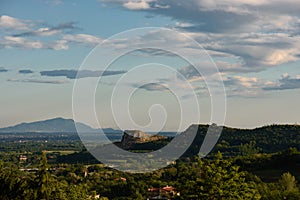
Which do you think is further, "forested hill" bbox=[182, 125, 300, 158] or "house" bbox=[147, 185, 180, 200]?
"forested hill" bbox=[182, 125, 300, 158]

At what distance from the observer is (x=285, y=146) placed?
169 m

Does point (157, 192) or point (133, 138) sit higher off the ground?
point (133, 138)

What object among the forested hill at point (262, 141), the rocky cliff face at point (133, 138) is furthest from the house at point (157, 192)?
the forested hill at point (262, 141)

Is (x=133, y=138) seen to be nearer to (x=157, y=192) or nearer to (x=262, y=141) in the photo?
(x=262, y=141)

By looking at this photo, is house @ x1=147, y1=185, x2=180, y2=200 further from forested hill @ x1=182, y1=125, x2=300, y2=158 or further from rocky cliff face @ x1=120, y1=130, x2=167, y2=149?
forested hill @ x1=182, y1=125, x2=300, y2=158

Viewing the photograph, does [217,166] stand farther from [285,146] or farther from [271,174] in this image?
[285,146]

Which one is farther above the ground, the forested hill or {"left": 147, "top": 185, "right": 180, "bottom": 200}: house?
the forested hill

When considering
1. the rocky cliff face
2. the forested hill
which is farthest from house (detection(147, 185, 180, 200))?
the forested hill

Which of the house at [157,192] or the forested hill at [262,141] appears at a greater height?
the forested hill at [262,141]

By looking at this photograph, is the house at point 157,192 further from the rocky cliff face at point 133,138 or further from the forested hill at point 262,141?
the forested hill at point 262,141

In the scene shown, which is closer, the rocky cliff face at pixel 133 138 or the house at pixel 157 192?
the house at pixel 157 192

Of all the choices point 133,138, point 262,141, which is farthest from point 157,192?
point 262,141

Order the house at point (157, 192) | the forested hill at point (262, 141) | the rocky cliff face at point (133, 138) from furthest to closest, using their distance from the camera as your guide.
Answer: the forested hill at point (262, 141), the rocky cliff face at point (133, 138), the house at point (157, 192)

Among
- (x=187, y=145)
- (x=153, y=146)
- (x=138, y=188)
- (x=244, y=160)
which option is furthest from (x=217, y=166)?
(x=153, y=146)
